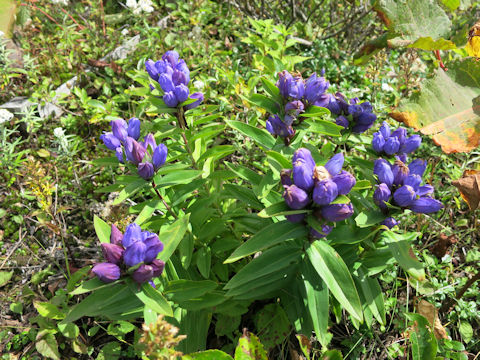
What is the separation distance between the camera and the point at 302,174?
67.9 inches

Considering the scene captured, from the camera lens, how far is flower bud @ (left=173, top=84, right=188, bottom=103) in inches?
88.0

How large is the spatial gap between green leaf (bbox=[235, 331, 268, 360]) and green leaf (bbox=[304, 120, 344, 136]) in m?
1.24

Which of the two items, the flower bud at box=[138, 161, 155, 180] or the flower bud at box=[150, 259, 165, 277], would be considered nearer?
the flower bud at box=[150, 259, 165, 277]

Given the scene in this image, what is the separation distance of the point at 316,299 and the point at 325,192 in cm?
73

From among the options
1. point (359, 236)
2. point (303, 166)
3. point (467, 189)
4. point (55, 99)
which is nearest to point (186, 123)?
point (303, 166)

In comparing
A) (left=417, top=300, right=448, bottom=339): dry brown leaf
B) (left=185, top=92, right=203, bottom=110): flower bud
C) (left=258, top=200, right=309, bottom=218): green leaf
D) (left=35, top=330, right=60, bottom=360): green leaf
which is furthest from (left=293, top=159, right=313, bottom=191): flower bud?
(left=35, top=330, right=60, bottom=360): green leaf

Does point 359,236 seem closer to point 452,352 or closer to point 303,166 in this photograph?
point 303,166

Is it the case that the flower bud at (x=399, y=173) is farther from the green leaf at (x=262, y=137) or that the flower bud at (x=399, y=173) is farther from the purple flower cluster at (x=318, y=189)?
the green leaf at (x=262, y=137)

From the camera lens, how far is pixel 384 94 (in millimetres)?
4566

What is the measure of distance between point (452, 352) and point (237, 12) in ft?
17.4

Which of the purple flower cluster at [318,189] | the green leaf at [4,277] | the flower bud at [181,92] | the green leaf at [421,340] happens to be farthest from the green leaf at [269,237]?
the green leaf at [4,277]

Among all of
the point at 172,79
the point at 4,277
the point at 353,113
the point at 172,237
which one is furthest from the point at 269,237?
the point at 4,277

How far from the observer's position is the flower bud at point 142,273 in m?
1.75

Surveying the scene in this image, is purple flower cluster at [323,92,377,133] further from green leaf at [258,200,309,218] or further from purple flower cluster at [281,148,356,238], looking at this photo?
green leaf at [258,200,309,218]
